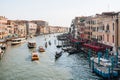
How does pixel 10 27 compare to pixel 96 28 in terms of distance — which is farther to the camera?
pixel 10 27

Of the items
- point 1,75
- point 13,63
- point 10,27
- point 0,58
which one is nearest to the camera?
point 1,75

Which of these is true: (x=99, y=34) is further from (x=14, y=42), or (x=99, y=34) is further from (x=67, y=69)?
(x=14, y=42)

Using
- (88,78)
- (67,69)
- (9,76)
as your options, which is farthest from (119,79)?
(9,76)

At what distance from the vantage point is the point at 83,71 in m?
36.9

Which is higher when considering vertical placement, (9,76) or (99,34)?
(99,34)

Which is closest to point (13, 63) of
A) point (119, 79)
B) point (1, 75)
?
point (1, 75)

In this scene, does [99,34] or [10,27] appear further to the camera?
[10,27]

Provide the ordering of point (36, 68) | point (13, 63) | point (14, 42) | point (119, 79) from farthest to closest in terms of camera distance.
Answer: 1. point (14, 42)
2. point (13, 63)
3. point (36, 68)
4. point (119, 79)

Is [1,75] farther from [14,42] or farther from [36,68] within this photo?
[14,42]

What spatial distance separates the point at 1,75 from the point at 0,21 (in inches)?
2677

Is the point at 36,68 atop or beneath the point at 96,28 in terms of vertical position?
beneath

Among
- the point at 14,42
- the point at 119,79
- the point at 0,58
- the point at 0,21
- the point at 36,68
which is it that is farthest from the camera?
the point at 0,21

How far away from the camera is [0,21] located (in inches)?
3915

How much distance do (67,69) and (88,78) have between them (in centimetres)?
720
